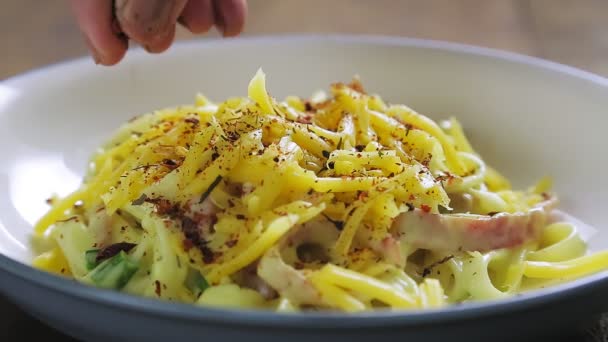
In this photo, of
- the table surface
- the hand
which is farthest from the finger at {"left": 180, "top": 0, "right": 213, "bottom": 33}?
the table surface

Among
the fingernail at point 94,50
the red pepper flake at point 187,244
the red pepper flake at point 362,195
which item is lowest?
the red pepper flake at point 187,244

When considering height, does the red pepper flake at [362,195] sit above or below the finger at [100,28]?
below

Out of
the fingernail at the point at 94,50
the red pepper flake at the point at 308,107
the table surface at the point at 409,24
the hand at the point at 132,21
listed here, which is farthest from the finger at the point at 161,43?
the table surface at the point at 409,24

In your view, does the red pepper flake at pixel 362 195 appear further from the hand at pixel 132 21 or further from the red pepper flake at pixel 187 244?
the hand at pixel 132 21

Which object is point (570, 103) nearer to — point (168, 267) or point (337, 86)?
point (337, 86)

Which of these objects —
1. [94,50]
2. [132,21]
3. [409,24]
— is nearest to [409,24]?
[409,24]

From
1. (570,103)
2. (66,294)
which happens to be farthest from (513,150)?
(66,294)
